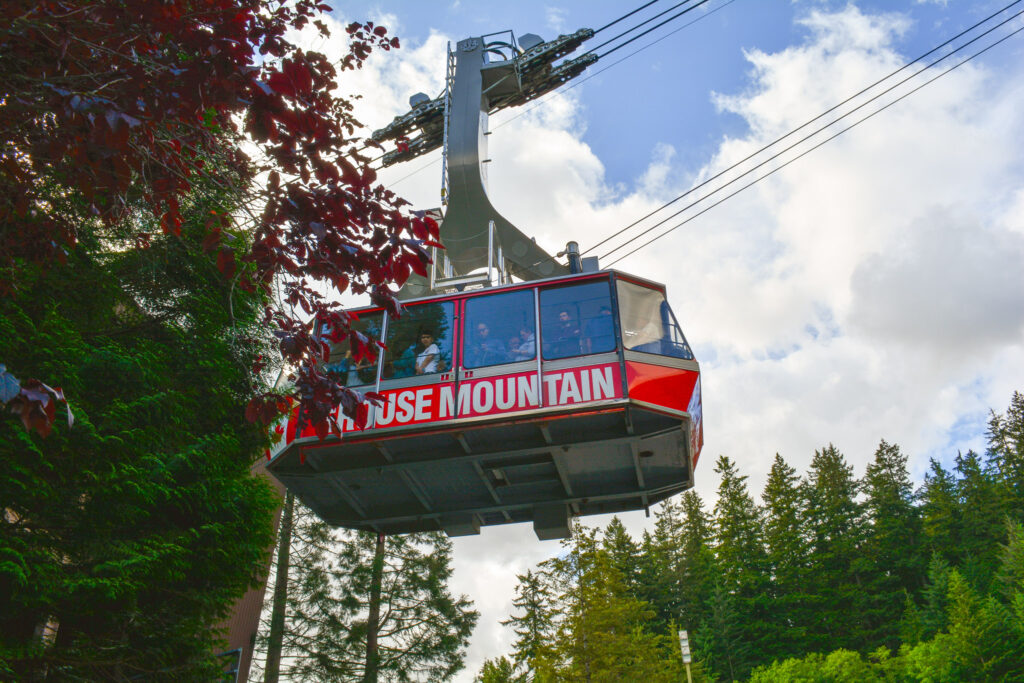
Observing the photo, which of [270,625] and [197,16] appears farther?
[270,625]

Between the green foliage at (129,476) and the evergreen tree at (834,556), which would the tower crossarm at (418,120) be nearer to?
the green foliage at (129,476)

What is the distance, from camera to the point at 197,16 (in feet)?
11.6

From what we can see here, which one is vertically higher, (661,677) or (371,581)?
(371,581)

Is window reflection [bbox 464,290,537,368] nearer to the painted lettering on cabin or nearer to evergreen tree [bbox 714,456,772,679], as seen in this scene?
the painted lettering on cabin

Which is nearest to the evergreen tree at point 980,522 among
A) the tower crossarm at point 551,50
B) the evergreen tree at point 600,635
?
the evergreen tree at point 600,635

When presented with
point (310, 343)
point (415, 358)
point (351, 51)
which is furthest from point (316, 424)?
point (415, 358)

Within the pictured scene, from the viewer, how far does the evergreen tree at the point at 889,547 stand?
47188mm

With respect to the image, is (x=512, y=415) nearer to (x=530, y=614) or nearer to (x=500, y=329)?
(x=500, y=329)

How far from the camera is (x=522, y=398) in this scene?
28.1 feet

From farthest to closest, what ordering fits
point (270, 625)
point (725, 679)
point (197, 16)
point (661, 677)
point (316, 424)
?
1. point (725, 679)
2. point (661, 677)
3. point (270, 625)
4. point (316, 424)
5. point (197, 16)

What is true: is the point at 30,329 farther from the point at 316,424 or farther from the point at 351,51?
the point at 316,424

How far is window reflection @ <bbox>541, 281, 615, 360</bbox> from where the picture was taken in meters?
8.77

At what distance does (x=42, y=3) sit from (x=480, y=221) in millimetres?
9328

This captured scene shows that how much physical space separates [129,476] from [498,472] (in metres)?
4.47
